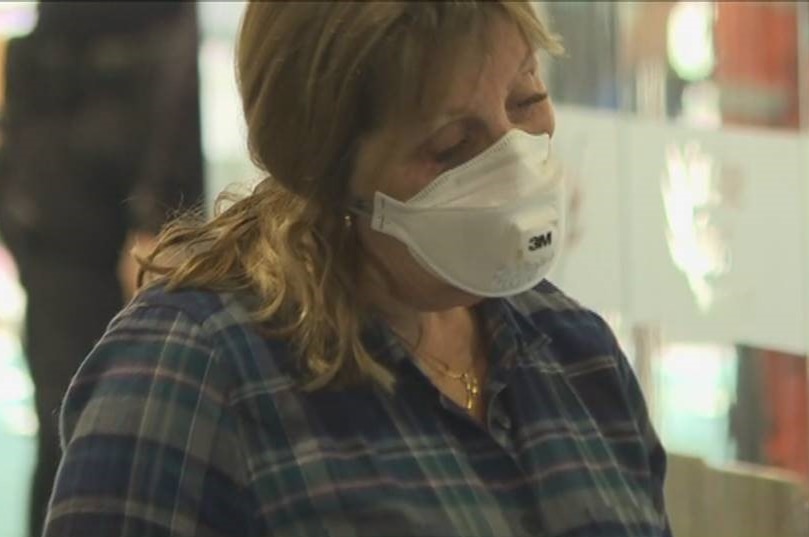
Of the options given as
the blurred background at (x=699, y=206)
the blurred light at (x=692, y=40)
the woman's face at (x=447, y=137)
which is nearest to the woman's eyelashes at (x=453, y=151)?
the woman's face at (x=447, y=137)

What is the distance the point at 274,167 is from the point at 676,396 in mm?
1363

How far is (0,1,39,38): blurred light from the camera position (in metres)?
2.46

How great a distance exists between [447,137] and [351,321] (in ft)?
0.48

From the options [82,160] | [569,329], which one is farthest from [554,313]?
[82,160]

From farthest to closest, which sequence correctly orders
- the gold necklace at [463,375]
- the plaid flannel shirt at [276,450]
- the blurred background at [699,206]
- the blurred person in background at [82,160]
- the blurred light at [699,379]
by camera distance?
the blurred person in background at [82,160] → the blurred light at [699,379] → the blurred background at [699,206] → the gold necklace at [463,375] → the plaid flannel shirt at [276,450]

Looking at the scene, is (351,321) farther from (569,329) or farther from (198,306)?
(569,329)

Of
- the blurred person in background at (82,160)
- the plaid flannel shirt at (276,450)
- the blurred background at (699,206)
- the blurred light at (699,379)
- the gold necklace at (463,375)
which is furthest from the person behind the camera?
the blurred person in background at (82,160)

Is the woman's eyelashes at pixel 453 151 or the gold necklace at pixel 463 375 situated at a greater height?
the woman's eyelashes at pixel 453 151

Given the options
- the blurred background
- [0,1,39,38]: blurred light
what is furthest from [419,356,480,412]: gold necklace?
[0,1,39,38]: blurred light

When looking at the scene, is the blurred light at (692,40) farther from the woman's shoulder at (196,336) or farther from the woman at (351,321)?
the woman's shoulder at (196,336)

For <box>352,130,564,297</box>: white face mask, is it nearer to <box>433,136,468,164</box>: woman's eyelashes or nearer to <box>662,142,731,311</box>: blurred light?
<box>433,136,468,164</box>: woman's eyelashes

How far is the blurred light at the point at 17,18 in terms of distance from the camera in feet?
8.07

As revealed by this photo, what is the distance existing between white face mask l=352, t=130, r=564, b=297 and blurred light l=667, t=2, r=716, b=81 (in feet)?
3.96

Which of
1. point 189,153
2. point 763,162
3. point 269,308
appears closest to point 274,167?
point 269,308
